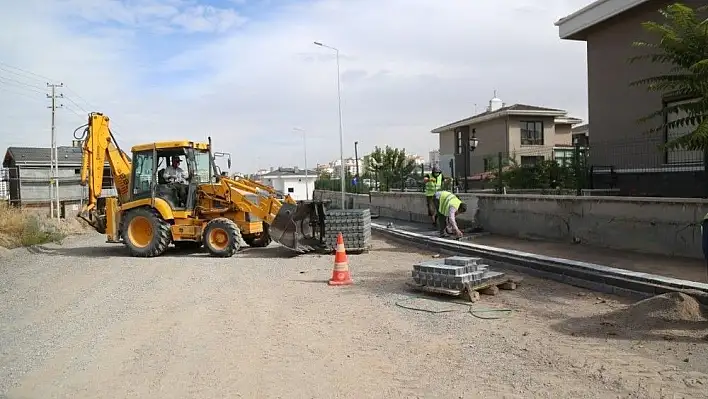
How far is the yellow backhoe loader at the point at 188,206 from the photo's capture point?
13852 mm

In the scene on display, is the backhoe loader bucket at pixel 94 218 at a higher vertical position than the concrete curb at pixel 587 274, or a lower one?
higher

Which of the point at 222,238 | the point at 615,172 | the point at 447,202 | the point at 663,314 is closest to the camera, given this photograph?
the point at 663,314

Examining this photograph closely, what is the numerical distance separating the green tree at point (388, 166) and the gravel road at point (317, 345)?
1462 cm

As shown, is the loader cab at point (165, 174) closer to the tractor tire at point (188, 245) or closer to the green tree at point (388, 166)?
the tractor tire at point (188, 245)

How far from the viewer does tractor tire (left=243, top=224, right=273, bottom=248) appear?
15.6 metres

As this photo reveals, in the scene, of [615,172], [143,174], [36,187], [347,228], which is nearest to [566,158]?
[615,172]

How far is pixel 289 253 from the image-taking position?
14.4m

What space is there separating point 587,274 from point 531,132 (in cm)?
3230

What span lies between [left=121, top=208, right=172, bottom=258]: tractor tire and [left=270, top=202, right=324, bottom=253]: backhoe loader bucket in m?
2.90

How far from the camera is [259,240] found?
15844mm

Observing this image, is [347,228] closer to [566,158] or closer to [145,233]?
[145,233]

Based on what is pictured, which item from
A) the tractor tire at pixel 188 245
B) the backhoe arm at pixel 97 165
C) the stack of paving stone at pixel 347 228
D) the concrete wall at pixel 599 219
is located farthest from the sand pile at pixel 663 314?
the backhoe arm at pixel 97 165

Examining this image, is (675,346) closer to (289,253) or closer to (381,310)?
(381,310)

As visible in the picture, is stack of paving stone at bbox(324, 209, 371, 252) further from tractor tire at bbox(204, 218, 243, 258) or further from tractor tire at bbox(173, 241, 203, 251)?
tractor tire at bbox(173, 241, 203, 251)
